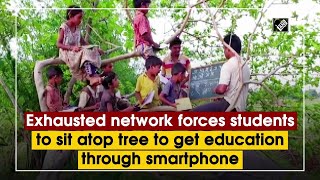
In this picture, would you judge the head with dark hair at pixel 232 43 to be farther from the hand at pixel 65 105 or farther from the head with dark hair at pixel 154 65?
the hand at pixel 65 105

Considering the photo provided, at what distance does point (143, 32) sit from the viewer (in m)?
5.89

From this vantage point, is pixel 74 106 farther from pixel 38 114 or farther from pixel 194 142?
pixel 194 142

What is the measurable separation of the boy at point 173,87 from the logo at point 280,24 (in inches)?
37.6

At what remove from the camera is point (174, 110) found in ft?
19.1

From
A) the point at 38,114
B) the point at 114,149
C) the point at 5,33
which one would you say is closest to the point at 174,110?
the point at 114,149

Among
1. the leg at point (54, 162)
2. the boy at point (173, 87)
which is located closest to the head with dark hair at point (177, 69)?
the boy at point (173, 87)

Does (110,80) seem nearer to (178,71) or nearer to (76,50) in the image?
(76,50)

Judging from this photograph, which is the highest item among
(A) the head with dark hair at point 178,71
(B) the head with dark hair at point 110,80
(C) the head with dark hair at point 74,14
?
(C) the head with dark hair at point 74,14

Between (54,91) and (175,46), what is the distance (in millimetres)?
1237

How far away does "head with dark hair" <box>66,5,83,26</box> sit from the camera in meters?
5.90

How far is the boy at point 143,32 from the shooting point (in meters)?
5.89

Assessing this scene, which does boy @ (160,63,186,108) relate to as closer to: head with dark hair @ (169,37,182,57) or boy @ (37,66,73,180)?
head with dark hair @ (169,37,182,57)

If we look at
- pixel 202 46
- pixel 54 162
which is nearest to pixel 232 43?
pixel 202 46

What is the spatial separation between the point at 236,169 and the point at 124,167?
1068 mm
